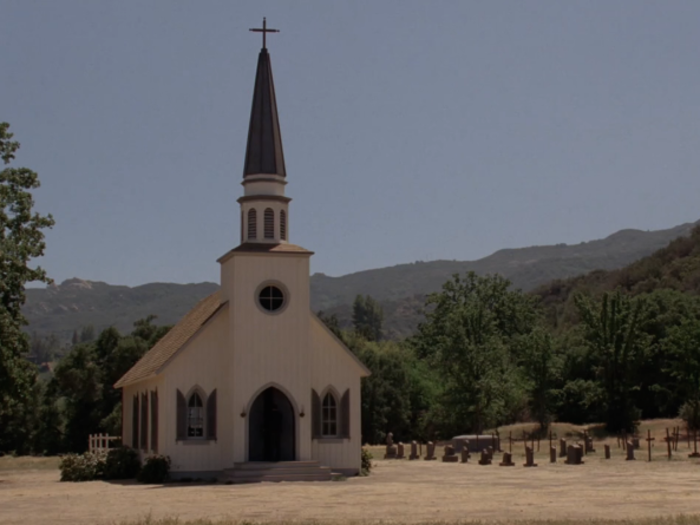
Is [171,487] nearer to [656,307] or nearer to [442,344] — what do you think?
[442,344]

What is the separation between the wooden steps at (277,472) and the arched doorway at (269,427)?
9.48 feet

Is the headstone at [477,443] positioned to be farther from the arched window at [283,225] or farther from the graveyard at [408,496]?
the arched window at [283,225]

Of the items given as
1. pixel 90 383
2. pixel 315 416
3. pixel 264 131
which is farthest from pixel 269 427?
pixel 90 383

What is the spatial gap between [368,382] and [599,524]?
154 ft

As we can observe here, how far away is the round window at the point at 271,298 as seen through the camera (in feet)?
118

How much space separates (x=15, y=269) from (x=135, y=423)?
8293 mm

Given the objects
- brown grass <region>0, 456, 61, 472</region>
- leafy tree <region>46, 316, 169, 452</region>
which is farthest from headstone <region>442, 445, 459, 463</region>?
leafy tree <region>46, 316, 169, 452</region>

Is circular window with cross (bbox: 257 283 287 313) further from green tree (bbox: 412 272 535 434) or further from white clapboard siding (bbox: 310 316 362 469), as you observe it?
green tree (bbox: 412 272 535 434)

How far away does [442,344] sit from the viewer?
64750 millimetres

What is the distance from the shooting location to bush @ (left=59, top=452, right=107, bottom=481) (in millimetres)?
37688

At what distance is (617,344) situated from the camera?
210 ft

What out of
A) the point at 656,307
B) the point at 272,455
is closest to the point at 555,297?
the point at 656,307

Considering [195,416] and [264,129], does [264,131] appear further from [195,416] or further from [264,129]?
[195,416]

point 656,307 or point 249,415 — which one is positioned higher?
point 656,307
